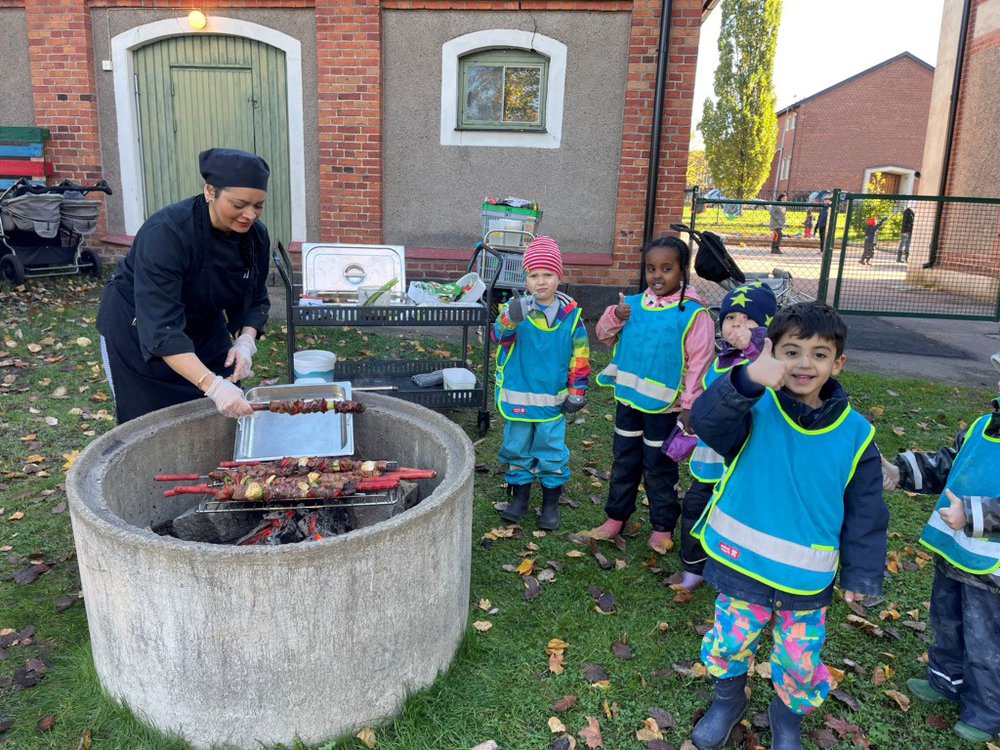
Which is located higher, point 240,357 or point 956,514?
point 240,357

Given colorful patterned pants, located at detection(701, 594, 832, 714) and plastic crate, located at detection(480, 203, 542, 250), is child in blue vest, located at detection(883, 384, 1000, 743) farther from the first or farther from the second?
plastic crate, located at detection(480, 203, 542, 250)

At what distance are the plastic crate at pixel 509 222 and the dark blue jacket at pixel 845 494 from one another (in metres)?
5.42

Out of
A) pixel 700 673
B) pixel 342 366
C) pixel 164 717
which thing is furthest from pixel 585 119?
pixel 164 717

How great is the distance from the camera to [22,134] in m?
9.58

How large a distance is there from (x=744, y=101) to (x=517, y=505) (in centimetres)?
3759

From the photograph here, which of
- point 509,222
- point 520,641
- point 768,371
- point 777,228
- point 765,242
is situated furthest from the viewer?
point 765,242

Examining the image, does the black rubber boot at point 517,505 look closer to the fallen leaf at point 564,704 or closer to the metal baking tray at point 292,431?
the metal baking tray at point 292,431

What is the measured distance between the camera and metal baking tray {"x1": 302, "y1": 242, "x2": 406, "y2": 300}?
555 cm

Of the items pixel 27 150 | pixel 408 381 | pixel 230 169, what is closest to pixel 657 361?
pixel 230 169

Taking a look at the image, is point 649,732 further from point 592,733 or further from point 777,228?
point 777,228

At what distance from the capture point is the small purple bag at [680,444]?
3623 millimetres

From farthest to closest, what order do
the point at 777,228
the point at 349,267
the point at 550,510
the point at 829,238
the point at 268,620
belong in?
1. the point at 777,228
2. the point at 829,238
3. the point at 349,267
4. the point at 550,510
5. the point at 268,620

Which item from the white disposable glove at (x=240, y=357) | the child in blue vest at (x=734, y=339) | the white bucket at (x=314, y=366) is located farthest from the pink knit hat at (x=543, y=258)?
the white bucket at (x=314, y=366)

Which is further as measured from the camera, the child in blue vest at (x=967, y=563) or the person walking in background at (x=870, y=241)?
the person walking in background at (x=870, y=241)
